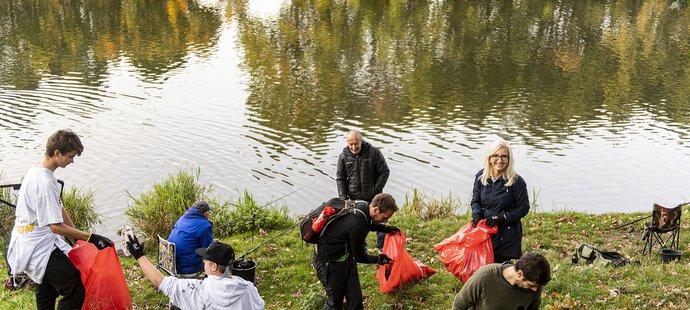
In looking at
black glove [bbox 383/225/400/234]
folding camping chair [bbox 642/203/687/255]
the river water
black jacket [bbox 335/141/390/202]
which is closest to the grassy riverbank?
folding camping chair [bbox 642/203/687/255]

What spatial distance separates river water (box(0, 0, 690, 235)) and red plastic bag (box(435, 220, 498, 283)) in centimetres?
728

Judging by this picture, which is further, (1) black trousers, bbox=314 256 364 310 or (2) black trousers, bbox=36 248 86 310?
(1) black trousers, bbox=314 256 364 310

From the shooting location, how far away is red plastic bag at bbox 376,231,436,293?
325 inches

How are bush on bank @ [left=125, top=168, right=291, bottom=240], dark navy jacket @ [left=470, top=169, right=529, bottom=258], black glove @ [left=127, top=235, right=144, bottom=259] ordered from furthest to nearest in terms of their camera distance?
bush on bank @ [left=125, top=168, right=291, bottom=240]
dark navy jacket @ [left=470, top=169, right=529, bottom=258]
black glove @ [left=127, top=235, right=144, bottom=259]

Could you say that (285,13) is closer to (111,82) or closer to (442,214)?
(111,82)

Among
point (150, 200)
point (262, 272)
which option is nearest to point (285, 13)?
point (150, 200)

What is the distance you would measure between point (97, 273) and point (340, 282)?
2386 mm

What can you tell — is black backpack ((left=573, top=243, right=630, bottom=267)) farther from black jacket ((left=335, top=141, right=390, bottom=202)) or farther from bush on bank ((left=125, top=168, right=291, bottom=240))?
bush on bank ((left=125, top=168, right=291, bottom=240))

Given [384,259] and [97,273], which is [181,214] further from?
[384,259]

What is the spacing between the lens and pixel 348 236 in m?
7.20

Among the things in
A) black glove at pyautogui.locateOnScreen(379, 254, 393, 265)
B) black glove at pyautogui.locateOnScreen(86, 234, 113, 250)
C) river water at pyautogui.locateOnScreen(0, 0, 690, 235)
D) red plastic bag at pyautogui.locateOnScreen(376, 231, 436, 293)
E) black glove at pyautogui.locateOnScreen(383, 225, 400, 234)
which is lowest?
river water at pyautogui.locateOnScreen(0, 0, 690, 235)

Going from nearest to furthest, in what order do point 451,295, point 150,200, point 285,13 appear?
point 451,295
point 150,200
point 285,13

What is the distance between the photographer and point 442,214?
44.0 ft

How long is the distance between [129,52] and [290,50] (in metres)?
7.00
